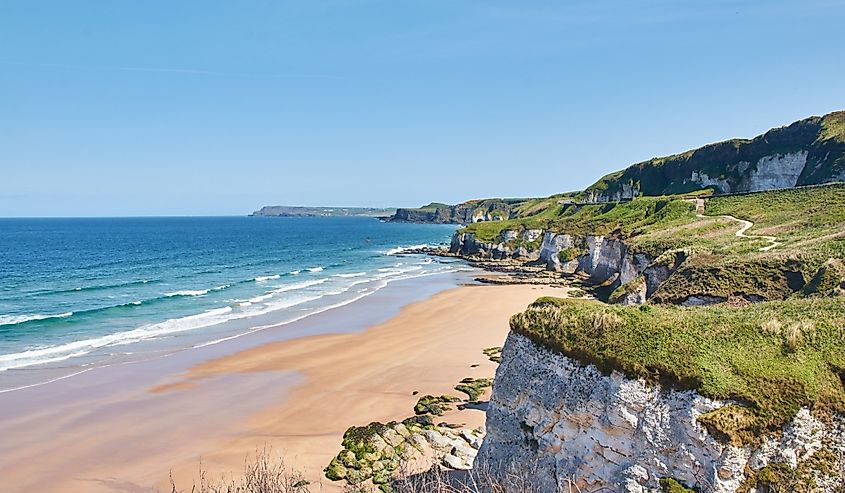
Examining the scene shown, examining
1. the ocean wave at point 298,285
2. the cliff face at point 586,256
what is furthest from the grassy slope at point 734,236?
the ocean wave at point 298,285

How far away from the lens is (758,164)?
84.4m

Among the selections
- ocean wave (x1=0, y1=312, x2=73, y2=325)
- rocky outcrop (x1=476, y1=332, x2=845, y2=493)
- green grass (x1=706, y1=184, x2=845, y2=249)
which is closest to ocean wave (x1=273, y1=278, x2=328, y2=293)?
ocean wave (x1=0, y1=312, x2=73, y2=325)

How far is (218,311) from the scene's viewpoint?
48594mm

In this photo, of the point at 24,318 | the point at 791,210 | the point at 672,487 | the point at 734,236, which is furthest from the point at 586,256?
the point at 672,487

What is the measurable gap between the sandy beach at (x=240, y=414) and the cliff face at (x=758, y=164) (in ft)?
188

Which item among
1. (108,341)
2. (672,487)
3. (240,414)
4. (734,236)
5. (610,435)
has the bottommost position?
(240,414)

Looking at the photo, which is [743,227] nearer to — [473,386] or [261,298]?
[473,386]

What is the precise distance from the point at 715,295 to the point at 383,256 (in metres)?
80.6

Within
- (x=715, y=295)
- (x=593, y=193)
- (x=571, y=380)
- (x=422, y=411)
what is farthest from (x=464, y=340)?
(x=593, y=193)

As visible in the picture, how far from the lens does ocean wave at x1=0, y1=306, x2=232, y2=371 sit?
1287 inches

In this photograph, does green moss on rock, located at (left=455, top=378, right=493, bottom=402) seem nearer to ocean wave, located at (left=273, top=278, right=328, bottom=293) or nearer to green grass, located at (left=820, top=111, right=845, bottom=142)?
ocean wave, located at (left=273, top=278, right=328, bottom=293)

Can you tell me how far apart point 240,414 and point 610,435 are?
60.2ft

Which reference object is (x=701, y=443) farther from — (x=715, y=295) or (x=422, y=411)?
(x=715, y=295)

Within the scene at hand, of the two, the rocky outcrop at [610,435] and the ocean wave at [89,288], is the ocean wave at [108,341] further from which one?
the rocky outcrop at [610,435]
